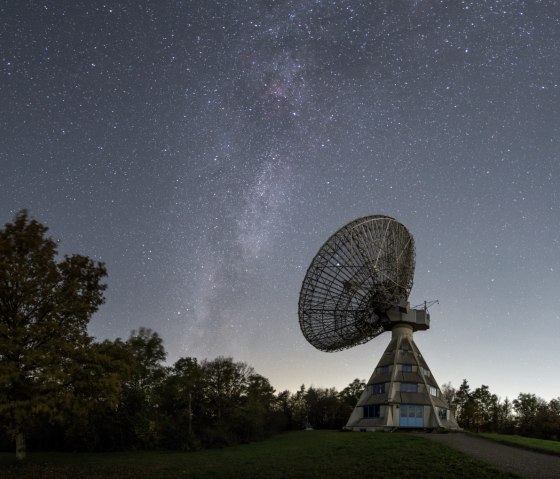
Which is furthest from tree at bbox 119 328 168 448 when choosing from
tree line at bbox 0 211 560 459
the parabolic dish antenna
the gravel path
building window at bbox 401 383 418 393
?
the gravel path

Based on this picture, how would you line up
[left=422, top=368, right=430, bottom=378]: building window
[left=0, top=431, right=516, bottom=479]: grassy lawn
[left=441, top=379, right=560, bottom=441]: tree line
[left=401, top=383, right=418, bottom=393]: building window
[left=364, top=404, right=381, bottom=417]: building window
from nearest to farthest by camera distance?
[left=0, top=431, right=516, bottom=479]: grassy lawn < [left=364, top=404, right=381, bottom=417]: building window < [left=401, top=383, right=418, bottom=393]: building window < [left=422, top=368, right=430, bottom=378]: building window < [left=441, top=379, right=560, bottom=441]: tree line

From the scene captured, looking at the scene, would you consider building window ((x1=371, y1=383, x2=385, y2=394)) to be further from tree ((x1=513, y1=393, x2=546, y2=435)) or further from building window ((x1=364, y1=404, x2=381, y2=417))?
tree ((x1=513, y1=393, x2=546, y2=435))

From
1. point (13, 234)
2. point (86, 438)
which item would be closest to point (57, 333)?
point (13, 234)

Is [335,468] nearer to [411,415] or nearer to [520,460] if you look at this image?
[520,460]

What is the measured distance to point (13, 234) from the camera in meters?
22.3

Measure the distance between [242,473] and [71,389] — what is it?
9.31 metres

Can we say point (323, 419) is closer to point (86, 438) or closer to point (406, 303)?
point (406, 303)

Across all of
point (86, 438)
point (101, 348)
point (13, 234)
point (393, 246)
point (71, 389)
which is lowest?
point (86, 438)

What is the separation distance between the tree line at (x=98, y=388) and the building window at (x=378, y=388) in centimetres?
1296

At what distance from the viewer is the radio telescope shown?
3822 cm

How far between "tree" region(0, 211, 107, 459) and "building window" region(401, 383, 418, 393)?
2771 centimetres

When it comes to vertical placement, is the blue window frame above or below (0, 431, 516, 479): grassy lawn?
above

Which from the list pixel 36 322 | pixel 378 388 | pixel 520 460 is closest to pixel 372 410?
pixel 378 388

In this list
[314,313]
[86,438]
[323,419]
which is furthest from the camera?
[323,419]
